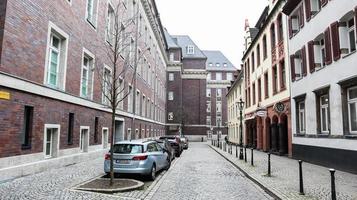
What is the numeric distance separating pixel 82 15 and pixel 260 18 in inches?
796

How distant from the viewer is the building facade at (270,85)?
21516 millimetres

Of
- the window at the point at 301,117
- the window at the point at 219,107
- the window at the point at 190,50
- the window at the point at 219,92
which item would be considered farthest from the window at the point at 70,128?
the window at the point at 219,92

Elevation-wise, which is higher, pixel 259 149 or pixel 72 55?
pixel 72 55

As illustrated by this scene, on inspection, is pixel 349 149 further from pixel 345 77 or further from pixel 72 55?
pixel 72 55

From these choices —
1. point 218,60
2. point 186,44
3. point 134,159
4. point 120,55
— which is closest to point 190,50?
point 186,44

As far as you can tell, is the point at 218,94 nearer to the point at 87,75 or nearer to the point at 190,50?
the point at 190,50

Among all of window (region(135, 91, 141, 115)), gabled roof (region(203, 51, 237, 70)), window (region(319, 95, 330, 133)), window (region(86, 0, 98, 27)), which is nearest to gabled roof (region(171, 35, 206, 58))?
gabled roof (region(203, 51, 237, 70))

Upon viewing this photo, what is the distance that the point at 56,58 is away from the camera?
44.5 ft

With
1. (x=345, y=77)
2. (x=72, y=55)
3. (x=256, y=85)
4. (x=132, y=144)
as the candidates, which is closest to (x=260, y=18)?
(x=256, y=85)

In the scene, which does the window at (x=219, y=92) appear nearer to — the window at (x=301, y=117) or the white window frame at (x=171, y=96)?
the white window frame at (x=171, y=96)

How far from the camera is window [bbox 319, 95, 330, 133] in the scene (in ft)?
49.4

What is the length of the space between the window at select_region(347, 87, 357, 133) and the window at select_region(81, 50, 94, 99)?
12701 mm

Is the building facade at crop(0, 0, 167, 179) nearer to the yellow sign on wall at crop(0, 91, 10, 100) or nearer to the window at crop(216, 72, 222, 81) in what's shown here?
the yellow sign on wall at crop(0, 91, 10, 100)

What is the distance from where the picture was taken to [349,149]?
1255 cm
